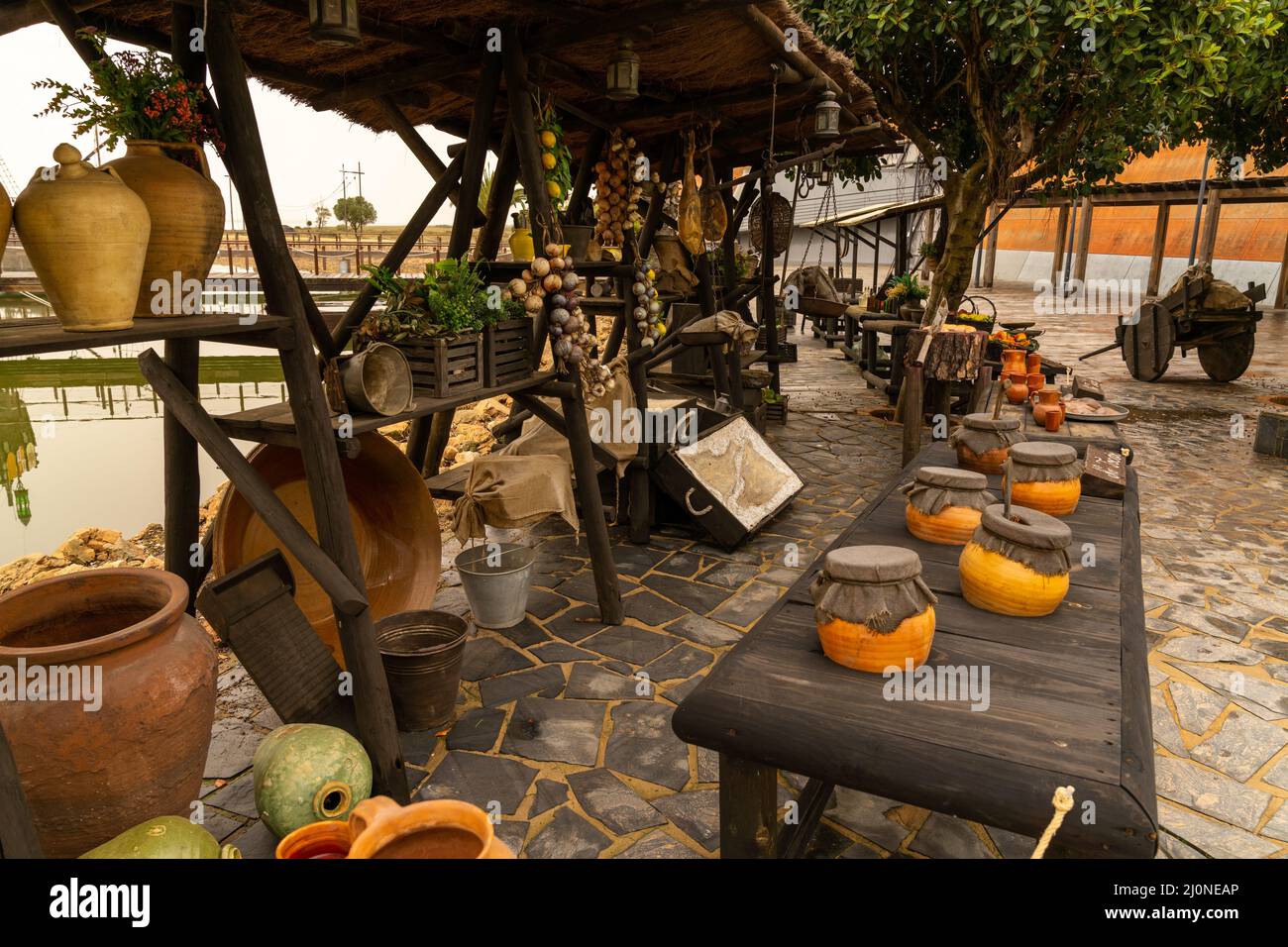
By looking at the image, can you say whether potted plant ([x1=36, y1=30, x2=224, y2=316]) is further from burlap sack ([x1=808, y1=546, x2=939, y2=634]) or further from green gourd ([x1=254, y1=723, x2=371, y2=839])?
burlap sack ([x1=808, y1=546, x2=939, y2=634])

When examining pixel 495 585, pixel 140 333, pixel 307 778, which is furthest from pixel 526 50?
pixel 307 778

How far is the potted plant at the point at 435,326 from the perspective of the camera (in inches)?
161

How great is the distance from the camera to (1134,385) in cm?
1365

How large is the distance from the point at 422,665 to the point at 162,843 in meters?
1.85

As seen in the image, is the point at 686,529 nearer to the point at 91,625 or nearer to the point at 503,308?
the point at 503,308

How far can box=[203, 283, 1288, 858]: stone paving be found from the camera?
341 cm

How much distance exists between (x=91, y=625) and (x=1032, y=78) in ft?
32.5

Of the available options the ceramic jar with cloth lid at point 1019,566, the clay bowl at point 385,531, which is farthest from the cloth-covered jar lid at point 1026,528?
the clay bowl at point 385,531

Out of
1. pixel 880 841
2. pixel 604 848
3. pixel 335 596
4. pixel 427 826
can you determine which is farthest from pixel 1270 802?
pixel 335 596

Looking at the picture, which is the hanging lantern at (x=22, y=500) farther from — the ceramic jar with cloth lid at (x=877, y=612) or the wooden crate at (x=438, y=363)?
the ceramic jar with cloth lid at (x=877, y=612)

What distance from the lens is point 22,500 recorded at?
32.7 feet

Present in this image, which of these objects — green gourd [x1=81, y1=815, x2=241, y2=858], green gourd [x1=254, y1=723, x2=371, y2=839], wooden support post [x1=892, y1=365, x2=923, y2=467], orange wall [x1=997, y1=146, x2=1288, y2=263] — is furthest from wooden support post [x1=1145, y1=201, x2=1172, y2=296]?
green gourd [x1=81, y1=815, x2=241, y2=858]

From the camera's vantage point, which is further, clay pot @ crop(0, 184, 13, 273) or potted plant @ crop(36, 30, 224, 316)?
potted plant @ crop(36, 30, 224, 316)

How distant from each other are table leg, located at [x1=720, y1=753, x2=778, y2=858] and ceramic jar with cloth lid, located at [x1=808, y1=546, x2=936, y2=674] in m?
0.45
